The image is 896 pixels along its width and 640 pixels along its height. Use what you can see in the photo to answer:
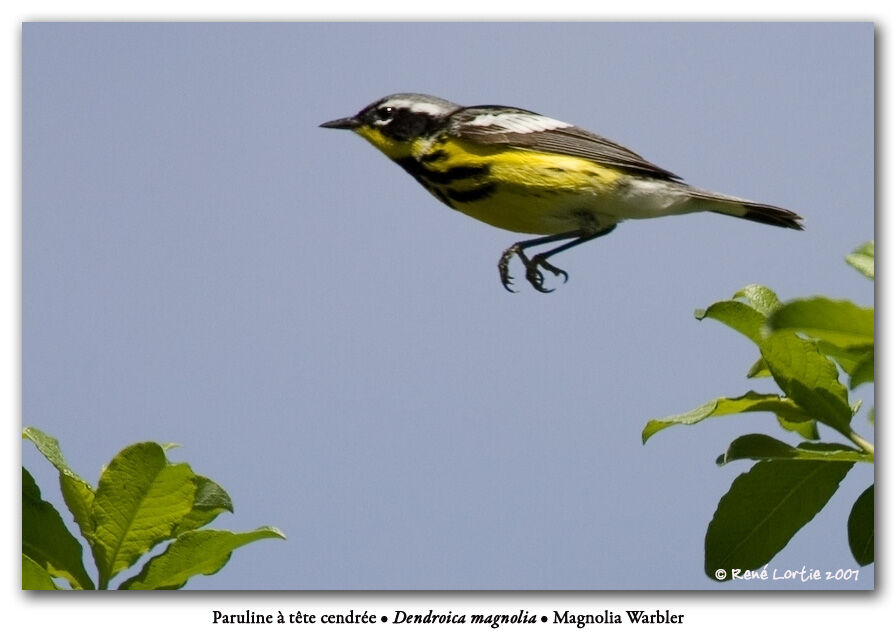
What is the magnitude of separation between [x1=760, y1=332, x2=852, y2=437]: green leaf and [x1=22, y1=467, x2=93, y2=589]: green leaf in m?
0.97

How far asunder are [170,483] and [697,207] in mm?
1500

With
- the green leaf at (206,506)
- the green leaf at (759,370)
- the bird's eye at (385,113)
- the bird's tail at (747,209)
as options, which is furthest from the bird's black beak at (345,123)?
the green leaf at (759,370)

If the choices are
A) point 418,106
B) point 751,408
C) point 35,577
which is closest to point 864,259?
point 751,408

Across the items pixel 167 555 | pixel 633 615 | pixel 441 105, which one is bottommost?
pixel 633 615

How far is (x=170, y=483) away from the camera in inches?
54.4

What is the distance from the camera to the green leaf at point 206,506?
1.43m

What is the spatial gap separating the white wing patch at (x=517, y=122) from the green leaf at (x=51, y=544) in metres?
1.45

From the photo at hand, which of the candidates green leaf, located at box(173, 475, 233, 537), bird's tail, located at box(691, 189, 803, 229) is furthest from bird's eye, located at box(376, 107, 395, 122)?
green leaf, located at box(173, 475, 233, 537)

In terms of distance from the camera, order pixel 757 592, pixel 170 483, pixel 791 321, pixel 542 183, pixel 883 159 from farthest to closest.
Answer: pixel 542 183 → pixel 883 159 → pixel 757 592 → pixel 170 483 → pixel 791 321

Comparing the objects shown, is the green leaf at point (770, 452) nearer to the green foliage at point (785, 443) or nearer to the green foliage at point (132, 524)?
the green foliage at point (785, 443)

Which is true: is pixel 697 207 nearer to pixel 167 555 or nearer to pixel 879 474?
pixel 879 474

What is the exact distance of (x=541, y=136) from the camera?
8.15ft

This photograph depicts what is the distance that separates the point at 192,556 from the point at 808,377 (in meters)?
0.84

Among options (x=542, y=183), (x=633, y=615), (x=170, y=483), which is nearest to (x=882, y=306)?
(x=633, y=615)
